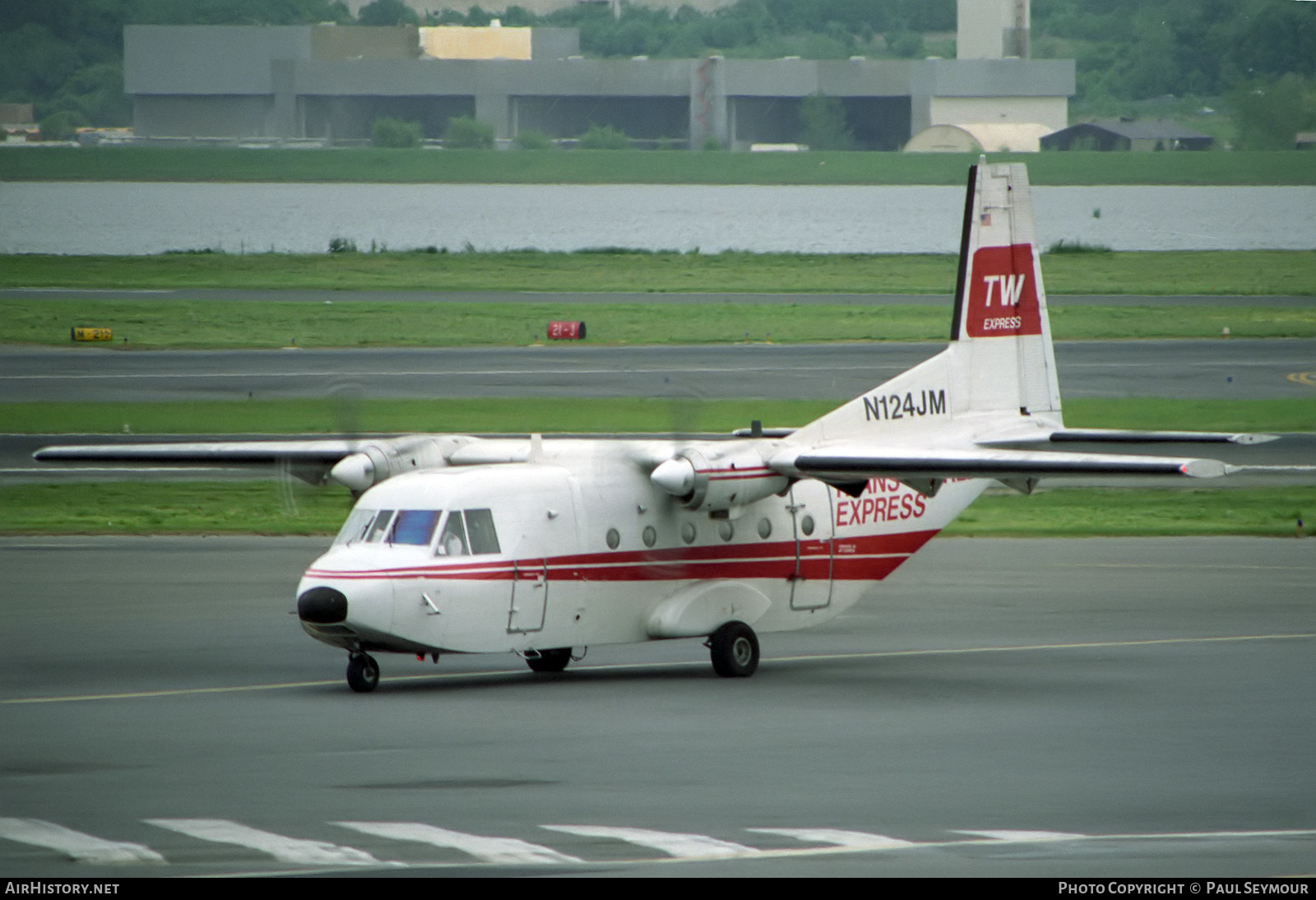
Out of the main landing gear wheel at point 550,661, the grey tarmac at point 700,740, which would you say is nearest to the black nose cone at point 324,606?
the grey tarmac at point 700,740

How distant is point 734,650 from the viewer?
2003cm

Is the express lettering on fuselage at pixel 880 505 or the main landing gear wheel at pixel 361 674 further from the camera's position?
the express lettering on fuselage at pixel 880 505

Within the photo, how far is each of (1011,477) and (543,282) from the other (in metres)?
68.4

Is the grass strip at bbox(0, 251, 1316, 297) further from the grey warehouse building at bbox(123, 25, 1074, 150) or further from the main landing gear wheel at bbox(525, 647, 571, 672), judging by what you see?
the grey warehouse building at bbox(123, 25, 1074, 150)

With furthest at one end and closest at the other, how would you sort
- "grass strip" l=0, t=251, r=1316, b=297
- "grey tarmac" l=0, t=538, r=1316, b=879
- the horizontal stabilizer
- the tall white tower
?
the tall white tower
"grass strip" l=0, t=251, r=1316, b=297
the horizontal stabilizer
"grey tarmac" l=0, t=538, r=1316, b=879

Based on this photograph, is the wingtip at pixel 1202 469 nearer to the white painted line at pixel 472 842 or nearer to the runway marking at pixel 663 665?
the runway marking at pixel 663 665

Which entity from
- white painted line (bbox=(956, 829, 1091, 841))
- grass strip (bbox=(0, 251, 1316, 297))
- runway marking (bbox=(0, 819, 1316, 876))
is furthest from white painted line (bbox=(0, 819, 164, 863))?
grass strip (bbox=(0, 251, 1316, 297))

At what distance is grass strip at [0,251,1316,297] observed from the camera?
82.6 metres

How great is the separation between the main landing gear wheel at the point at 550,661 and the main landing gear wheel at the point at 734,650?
1.63 metres

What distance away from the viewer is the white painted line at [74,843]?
11.6 meters

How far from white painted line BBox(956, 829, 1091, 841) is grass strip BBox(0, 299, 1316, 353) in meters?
48.9

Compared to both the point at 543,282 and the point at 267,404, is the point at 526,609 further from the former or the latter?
the point at 543,282

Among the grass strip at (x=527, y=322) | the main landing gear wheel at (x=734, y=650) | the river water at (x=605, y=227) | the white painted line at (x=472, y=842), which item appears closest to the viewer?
the white painted line at (x=472, y=842)

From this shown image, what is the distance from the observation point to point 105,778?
47.5ft
